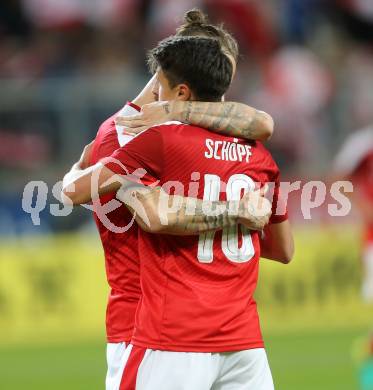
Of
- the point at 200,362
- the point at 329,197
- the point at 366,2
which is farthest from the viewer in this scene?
the point at 366,2

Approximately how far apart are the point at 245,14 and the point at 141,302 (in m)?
10.4

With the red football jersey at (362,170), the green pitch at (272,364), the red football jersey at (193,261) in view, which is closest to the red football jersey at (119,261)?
the red football jersey at (193,261)

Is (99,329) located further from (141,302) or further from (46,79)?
(141,302)

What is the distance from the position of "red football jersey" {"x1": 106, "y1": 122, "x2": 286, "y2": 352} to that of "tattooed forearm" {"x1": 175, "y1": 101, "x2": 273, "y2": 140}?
3 centimetres

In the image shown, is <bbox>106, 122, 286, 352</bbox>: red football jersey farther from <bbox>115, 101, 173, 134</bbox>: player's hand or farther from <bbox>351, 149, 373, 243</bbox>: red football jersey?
<bbox>351, 149, 373, 243</bbox>: red football jersey

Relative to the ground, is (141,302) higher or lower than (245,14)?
lower

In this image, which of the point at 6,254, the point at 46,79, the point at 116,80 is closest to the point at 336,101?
the point at 116,80

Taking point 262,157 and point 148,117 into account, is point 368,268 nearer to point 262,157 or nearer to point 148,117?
point 262,157

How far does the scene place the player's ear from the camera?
11.9 feet

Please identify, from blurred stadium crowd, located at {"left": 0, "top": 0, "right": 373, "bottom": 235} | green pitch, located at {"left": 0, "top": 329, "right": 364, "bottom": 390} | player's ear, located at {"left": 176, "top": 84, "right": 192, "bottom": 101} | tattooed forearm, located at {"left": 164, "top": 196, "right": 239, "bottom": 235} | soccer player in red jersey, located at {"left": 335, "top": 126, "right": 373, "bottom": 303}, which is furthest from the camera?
blurred stadium crowd, located at {"left": 0, "top": 0, "right": 373, "bottom": 235}

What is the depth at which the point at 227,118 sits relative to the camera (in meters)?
3.67

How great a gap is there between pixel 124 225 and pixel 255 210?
50cm

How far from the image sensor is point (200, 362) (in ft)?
11.6

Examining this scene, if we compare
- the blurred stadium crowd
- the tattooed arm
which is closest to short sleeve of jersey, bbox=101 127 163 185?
the tattooed arm
